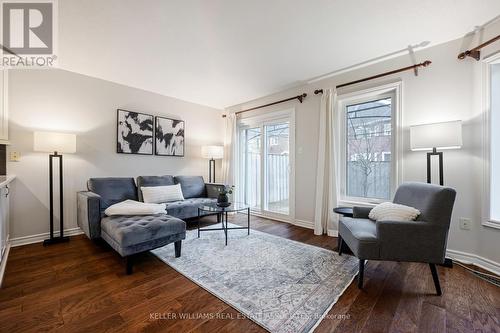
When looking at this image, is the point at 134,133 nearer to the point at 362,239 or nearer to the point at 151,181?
the point at 151,181

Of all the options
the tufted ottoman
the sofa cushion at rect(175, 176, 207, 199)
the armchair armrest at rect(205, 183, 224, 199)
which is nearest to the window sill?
the armchair armrest at rect(205, 183, 224, 199)

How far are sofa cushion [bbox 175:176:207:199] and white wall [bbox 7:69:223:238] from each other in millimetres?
477

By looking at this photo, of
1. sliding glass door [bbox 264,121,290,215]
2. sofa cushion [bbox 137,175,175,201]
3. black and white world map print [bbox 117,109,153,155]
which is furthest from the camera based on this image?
sliding glass door [bbox 264,121,290,215]

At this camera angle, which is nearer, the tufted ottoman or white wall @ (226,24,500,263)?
the tufted ottoman

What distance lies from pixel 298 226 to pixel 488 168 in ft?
7.78

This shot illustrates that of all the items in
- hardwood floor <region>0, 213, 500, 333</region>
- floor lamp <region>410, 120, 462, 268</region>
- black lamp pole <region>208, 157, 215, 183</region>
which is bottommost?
hardwood floor <region>0, 213, 500, 333</region>

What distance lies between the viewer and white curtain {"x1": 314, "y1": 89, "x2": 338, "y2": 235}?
3059mm

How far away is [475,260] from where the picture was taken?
2145 mm

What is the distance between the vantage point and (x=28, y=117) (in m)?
2.71

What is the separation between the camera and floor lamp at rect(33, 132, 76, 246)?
251 cm

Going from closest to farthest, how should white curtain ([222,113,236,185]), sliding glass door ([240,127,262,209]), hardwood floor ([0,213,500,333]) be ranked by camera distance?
hardwood floor ([0,213,500,333]), sliding glass door ([240,127,262,209]), white curtain ([222,113,236,185])

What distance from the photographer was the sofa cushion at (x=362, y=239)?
A: 1716 mm

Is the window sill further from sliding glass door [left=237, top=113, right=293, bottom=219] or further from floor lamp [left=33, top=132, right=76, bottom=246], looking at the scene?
floor lamp [left=33, top=132, right=76, bottom=246]

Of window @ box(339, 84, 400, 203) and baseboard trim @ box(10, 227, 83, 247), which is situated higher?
window @ box(339, 84, 400, 203)
